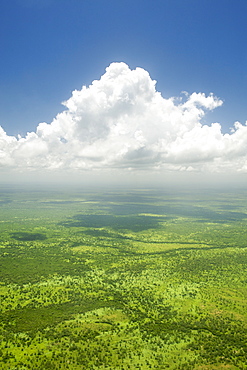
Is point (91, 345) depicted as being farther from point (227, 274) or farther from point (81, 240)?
point (81, 240)

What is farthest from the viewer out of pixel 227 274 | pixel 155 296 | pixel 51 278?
pixel 227 274

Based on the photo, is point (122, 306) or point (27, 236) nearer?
point (122, 306)

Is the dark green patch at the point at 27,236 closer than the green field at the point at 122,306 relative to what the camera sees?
No

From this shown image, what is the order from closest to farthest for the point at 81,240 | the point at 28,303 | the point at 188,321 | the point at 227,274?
1. the point at 188,321
2. the point at 28,303
3. the point at 227,274
4. the point at 81,240

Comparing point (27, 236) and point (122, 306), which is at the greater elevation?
point (122, 306)

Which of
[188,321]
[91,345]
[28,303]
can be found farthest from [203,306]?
[28,303]

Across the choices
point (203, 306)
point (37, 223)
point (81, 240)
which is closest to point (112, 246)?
point (81, 240)

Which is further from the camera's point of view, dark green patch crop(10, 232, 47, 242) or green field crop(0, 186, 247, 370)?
dark green patch crop(10, 232, 47, 242)

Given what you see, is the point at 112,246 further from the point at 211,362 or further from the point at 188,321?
the point at 211,362

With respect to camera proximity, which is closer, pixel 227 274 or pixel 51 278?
pixel 51 278
